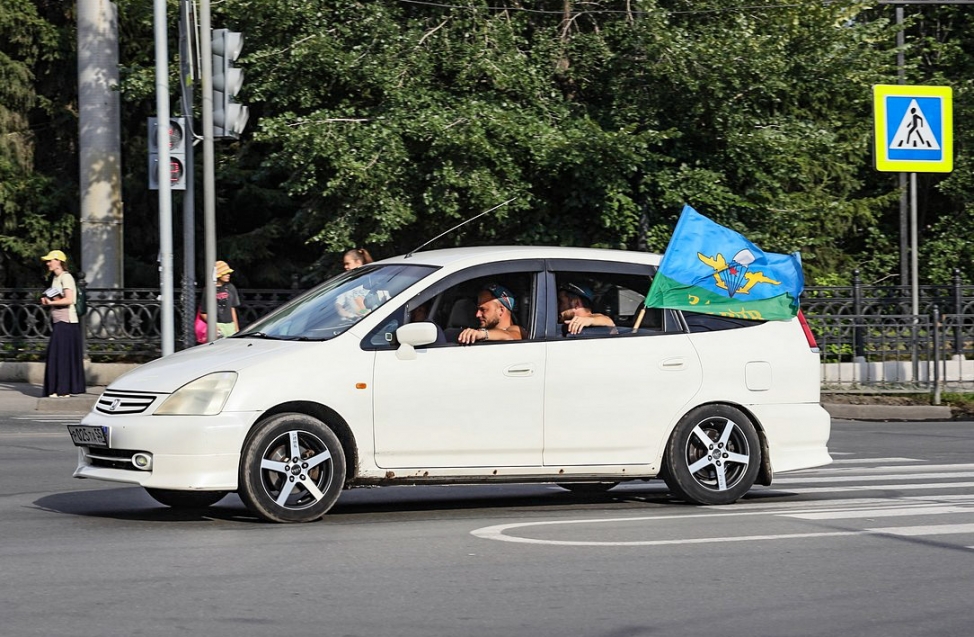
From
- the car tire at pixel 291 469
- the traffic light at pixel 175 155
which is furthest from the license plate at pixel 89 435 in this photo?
the traffic light at pixel 175 155

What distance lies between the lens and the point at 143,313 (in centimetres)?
2153

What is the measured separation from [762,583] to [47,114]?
2574 cm

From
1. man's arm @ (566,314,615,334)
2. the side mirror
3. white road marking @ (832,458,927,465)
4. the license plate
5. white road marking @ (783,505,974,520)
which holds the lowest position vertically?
white road marking @ (783,505,974,520)

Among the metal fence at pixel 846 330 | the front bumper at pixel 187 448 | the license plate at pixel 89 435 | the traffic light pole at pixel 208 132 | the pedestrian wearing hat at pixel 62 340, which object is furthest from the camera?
the metal fence at pixel 846 330

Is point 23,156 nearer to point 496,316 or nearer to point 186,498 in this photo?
point 186,498

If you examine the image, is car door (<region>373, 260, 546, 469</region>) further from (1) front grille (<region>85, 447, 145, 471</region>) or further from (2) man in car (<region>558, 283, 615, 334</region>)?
(1) front grille (<region>85, 447, 145, 471</region>)

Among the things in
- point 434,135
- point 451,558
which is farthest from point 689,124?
point 451,558

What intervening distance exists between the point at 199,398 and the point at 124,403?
48cm

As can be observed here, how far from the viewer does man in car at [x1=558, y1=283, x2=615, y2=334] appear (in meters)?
9.14

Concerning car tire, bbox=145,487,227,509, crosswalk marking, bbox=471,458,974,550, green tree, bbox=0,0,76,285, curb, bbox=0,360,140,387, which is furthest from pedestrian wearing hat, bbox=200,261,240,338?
green tree, bbox=0,0,76,285

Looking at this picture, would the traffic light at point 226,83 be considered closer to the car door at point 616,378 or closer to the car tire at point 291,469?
the car door at point 616,378

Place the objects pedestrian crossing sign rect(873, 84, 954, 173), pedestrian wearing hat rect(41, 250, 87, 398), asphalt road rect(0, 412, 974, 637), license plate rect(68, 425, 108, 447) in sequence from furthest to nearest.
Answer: pedestrian crossing sign rect(873, 84, 954, 173) → pedestrian wearing hat rect(41, 250, 87, 398) → license plate rect(68, 425, 108, 447) → asphalt road rect(0, 412, 974, 637)

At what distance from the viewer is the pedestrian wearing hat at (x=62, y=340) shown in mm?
17844

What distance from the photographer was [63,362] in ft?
59.3
